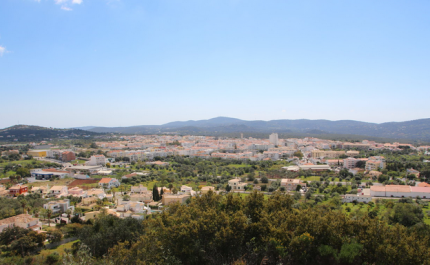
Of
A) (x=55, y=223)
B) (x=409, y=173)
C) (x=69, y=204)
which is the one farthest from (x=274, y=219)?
(x=409, y=173)

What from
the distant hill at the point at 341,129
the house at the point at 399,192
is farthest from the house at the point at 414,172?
the distant hill at the point at 341,129

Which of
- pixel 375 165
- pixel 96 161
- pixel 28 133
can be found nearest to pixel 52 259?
pixel 96 161

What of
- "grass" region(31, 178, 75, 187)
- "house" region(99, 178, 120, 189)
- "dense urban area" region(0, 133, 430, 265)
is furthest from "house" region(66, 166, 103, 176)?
"house" region(99, 178, 120, 189)

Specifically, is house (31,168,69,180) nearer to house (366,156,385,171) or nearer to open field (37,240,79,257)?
open field (37,240,79,257)

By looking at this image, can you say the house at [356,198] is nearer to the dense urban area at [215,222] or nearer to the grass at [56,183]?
the dense urban area at [215,222]

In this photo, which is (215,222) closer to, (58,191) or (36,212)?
(36,212)

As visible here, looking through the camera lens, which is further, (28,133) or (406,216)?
(28,133)

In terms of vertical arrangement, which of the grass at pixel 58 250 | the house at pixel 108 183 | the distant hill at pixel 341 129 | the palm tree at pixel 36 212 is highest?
the distant hill at pixel 341 129

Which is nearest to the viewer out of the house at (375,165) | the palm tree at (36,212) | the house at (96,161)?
the palm tree at (36,212)

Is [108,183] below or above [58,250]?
above

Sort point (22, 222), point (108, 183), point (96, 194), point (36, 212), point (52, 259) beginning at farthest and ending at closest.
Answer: point (108, 183), point (96, 194), point (36, 212), point (22, 222), point (52, 259)
